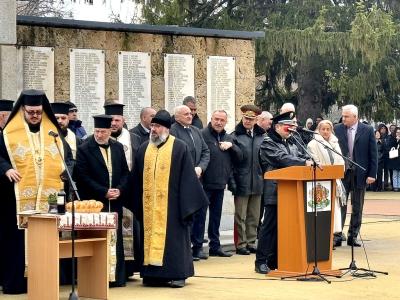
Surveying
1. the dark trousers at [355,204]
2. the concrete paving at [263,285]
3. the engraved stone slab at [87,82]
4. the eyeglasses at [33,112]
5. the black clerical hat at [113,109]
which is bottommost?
the concrete paving at [263,285]

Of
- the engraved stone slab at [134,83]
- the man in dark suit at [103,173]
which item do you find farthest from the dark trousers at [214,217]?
the man in dark suit at [103,173]

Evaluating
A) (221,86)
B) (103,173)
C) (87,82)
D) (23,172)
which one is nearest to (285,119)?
(103,173)

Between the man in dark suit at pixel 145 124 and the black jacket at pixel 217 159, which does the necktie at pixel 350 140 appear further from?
the man in dark suit at pixel 145 124

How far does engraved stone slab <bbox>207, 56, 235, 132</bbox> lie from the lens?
1864 cm

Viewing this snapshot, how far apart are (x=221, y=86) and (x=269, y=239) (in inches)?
202

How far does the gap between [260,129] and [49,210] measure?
547 centimetres

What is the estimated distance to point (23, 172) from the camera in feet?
41.8

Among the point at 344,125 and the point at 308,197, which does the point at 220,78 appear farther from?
the point at 308,197

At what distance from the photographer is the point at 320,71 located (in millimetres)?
36312

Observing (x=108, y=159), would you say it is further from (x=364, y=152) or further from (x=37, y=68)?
(x=364, y=152)

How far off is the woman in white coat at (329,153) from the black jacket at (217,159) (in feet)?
3.95

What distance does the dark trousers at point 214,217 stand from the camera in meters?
16.3

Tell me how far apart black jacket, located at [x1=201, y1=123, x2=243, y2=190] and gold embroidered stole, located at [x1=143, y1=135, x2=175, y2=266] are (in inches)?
115

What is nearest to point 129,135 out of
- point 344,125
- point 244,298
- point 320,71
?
point 244,298
